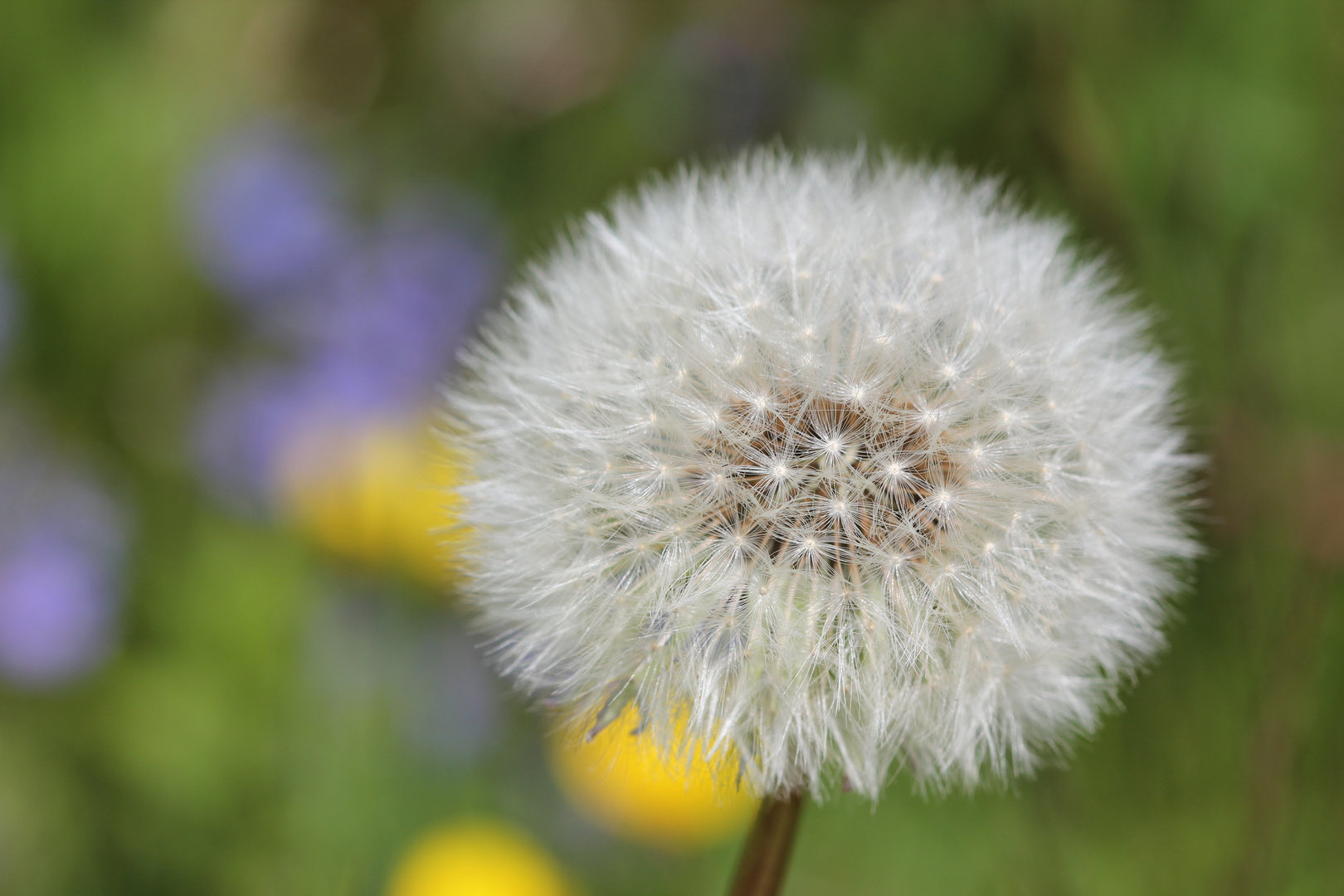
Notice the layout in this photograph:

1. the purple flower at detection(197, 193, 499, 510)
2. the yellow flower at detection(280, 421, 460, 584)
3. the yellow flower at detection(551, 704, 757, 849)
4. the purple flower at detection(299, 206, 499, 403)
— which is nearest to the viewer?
the yellow flower at detection(551, 704, 757, 849)

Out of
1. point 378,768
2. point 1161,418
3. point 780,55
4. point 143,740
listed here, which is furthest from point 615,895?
point 780,55

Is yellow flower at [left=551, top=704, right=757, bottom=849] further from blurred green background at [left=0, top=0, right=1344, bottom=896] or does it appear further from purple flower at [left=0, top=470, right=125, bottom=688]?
purple flower at [left=0, top=470, right=125, bottom=688]

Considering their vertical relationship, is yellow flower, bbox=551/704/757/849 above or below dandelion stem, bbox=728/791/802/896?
above

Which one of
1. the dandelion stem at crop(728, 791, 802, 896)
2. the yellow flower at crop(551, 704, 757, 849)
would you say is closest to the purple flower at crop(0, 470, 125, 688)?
the yellow flower at crop(551, 704, 757, 849)

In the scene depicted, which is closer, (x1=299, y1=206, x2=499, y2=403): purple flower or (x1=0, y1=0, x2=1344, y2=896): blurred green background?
(x1=0, y1=0, x2=1344, y2=896): blurred green background

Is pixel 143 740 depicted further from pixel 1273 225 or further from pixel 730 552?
pixel 1273 225

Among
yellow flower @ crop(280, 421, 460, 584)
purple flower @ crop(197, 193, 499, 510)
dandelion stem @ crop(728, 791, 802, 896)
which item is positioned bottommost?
dandelion stem @ crop(728, 791, 802, 896)

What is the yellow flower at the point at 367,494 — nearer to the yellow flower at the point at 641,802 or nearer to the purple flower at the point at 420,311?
the purple flower at the point at 420,311
